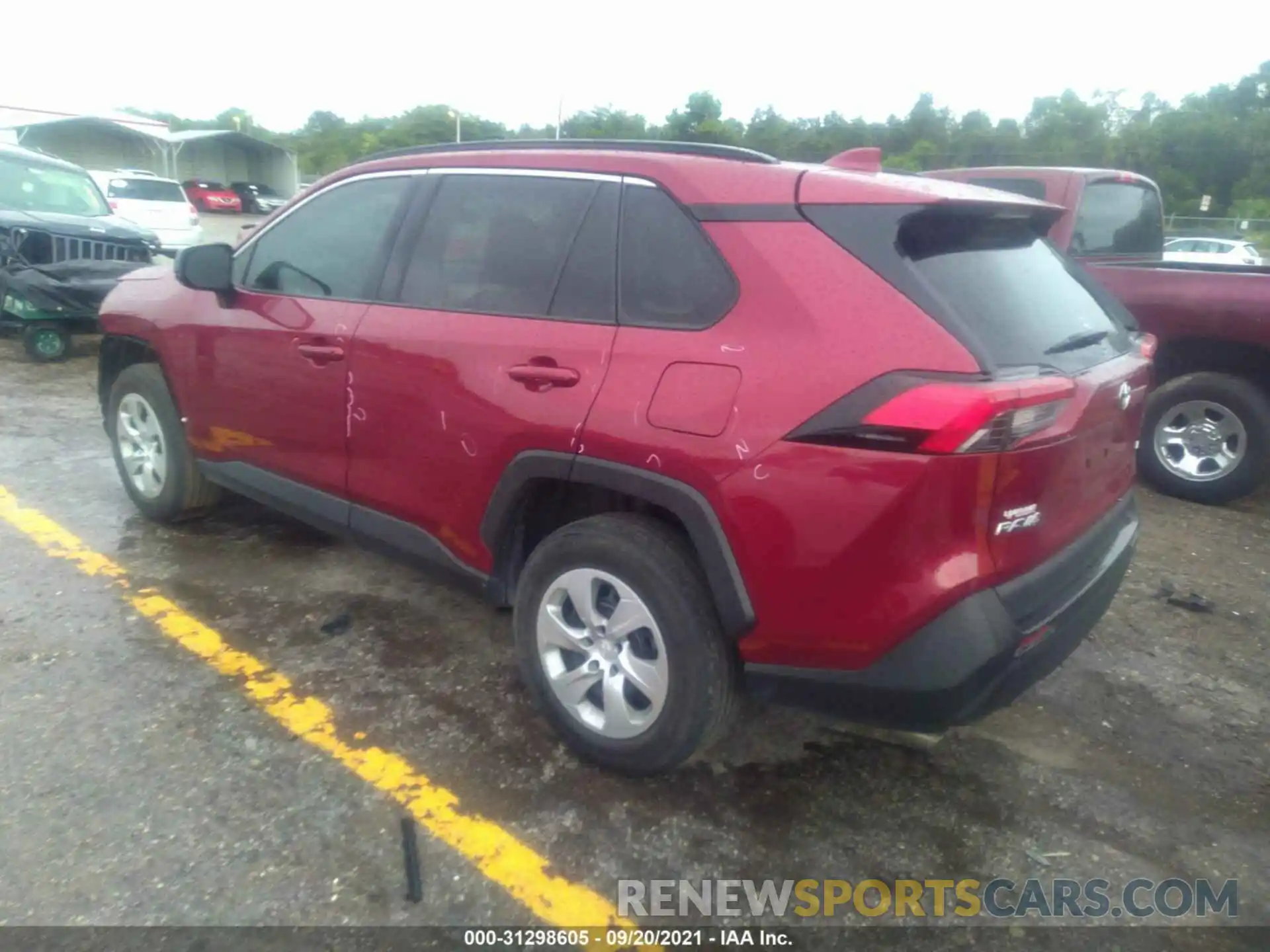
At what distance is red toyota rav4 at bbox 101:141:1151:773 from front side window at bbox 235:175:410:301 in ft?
0.08

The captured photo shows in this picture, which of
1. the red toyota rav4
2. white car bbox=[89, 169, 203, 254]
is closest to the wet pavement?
the red toyota rav4

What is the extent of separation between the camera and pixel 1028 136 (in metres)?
48.8

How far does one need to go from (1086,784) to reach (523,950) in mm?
1757

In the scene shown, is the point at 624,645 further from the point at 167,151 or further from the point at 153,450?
the point at 167,151

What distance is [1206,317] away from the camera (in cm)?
530

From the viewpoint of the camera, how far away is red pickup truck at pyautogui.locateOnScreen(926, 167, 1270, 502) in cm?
525

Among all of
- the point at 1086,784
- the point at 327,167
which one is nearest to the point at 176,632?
the point at 1086,784

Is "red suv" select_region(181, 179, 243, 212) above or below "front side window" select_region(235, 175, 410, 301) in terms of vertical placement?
below

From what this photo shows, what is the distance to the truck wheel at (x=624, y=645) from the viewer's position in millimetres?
2555

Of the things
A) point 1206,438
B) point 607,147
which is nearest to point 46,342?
point 607,147

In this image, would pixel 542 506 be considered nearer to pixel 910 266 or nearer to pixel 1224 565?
pixel 910 266

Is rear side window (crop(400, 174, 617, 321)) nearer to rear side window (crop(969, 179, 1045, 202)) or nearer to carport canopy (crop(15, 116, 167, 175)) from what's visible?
rear side window (crop(969, 179, 1045, 202))

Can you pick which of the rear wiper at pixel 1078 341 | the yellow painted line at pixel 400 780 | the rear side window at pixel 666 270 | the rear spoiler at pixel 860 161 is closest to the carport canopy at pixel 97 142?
the yellow painted line at pixel 400 780

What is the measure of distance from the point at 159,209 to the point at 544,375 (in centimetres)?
1604
